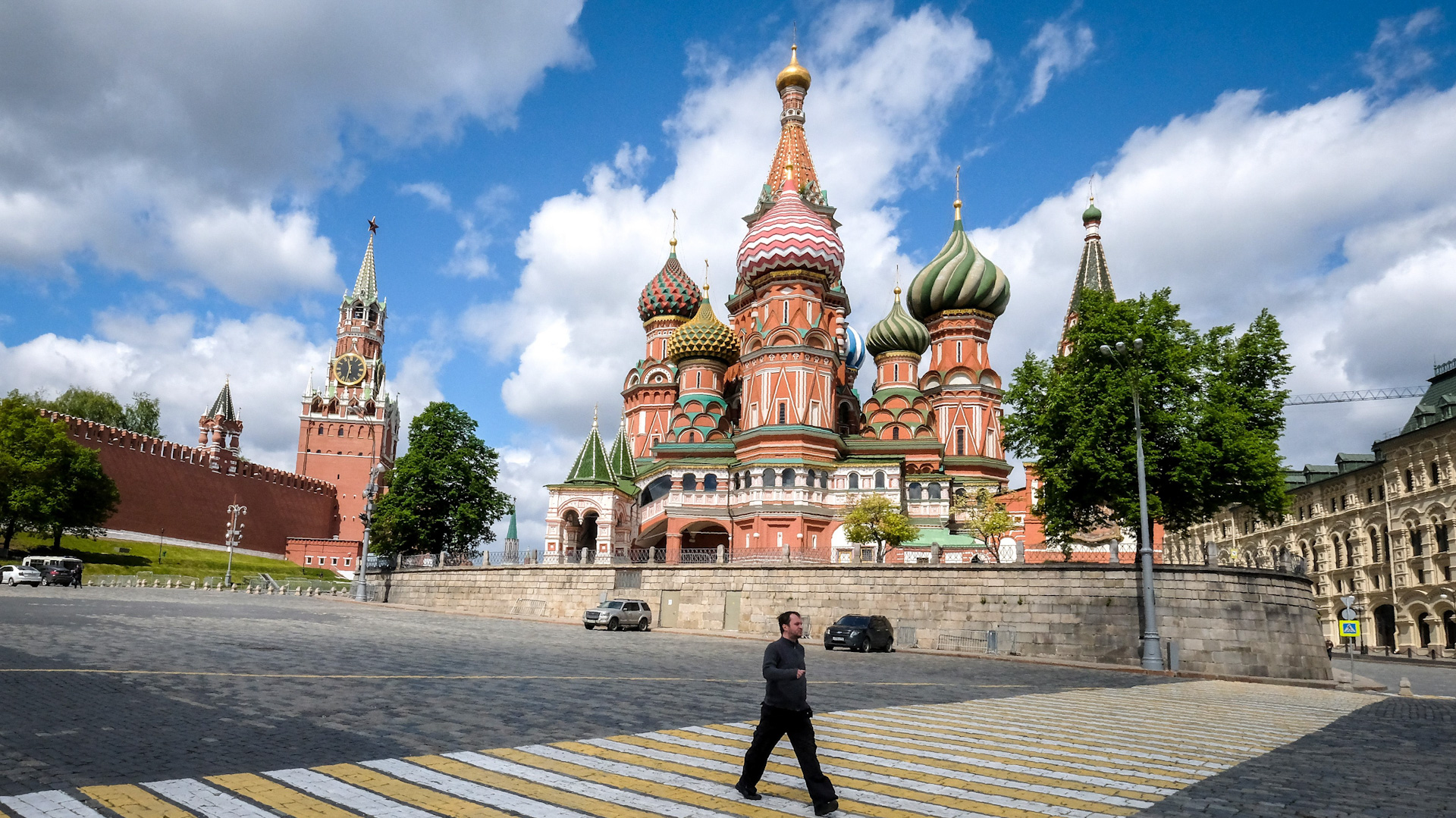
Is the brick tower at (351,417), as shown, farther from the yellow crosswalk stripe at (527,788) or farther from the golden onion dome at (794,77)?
the yellow crosswalk stripe at (527,788)

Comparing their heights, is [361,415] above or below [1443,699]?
above

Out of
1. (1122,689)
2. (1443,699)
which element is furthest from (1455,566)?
(1122,689)

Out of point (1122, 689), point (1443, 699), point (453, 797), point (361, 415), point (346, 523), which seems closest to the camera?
point (453, 797)

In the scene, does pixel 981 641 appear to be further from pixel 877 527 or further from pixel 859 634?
pixel 877 527

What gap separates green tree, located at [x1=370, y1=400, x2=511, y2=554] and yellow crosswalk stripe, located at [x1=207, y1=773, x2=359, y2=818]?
4324 centimetres

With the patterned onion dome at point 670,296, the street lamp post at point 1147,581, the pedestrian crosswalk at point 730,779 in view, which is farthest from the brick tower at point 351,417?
the pedestrian crosswalk at point 730,779

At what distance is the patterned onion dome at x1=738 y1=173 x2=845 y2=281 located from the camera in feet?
164

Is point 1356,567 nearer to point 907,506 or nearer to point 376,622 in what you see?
point 907,506

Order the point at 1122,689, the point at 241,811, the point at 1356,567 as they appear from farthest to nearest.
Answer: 1. the point at 1356,567
2. the point at 1122,689
3. the point at 241,811

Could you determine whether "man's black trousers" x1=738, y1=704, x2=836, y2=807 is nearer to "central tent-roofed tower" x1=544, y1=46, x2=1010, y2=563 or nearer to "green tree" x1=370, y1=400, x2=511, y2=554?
"central tent-roofed tower" x1=544, y1=46, x2=1010, y2=563

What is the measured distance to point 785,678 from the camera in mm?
6469

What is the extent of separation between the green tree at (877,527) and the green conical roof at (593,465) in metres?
14.6

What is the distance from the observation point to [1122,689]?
16.9 metres

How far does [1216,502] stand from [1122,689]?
13814 millimetres
